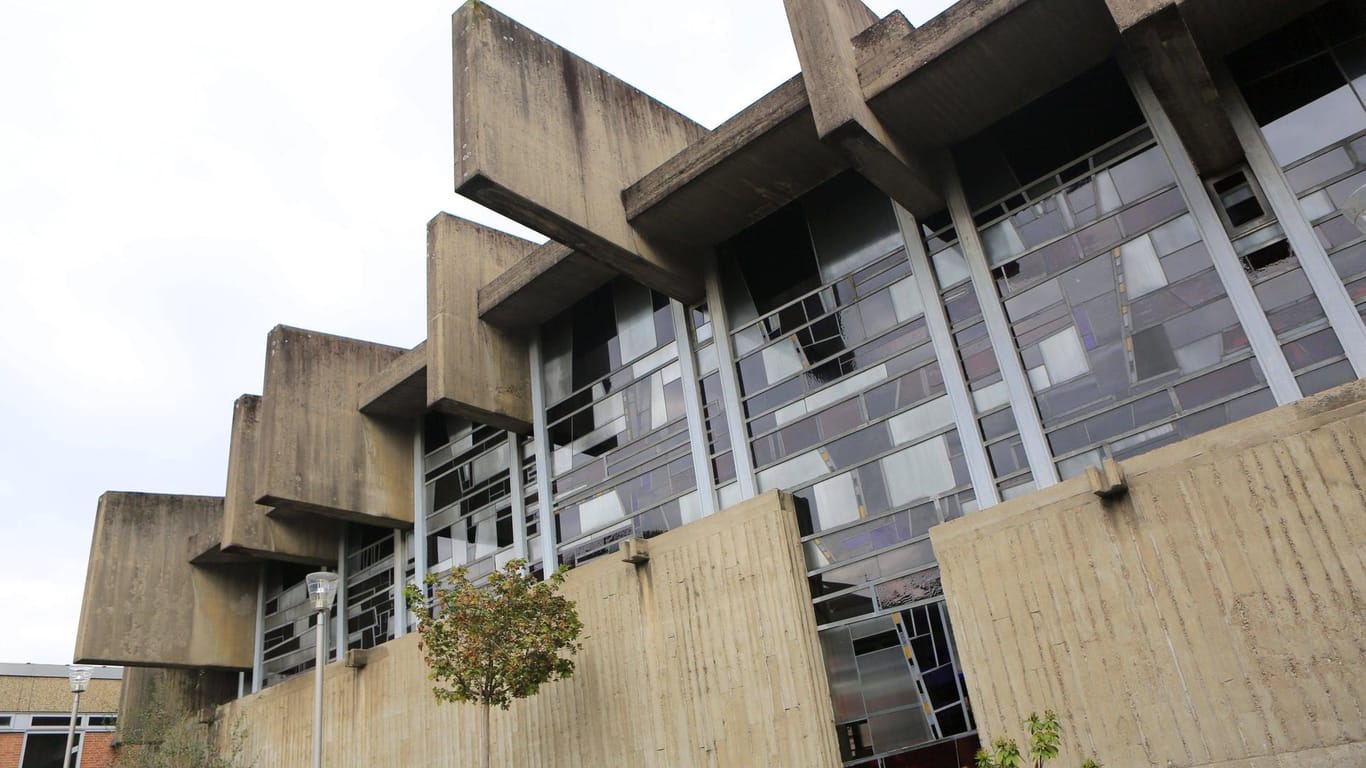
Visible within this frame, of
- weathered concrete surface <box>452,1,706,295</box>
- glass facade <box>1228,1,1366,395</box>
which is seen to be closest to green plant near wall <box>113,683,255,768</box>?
weathered concrete surface <box>452,1,706,295</box>

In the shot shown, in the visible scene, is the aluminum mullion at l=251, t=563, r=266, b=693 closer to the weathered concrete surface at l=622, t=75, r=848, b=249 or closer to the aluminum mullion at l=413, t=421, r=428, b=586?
the aluminum mullion at l=413, t=421, r=428, b=586

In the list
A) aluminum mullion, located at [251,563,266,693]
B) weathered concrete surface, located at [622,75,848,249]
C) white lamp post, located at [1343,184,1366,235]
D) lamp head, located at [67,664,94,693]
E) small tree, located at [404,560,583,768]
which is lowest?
small tree, located at [404,560,583,768]

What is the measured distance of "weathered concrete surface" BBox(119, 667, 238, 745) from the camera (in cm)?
2577

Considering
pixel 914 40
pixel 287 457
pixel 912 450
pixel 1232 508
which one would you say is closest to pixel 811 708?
pixel 912 450

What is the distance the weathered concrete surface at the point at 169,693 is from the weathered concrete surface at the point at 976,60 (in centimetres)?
2186

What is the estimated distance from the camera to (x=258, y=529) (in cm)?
2489

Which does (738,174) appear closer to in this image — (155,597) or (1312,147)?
(1312,147)

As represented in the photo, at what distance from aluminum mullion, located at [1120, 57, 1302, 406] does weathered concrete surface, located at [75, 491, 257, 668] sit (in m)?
24.1

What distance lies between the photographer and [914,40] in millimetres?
14172

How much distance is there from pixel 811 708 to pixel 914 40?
30.2 feet

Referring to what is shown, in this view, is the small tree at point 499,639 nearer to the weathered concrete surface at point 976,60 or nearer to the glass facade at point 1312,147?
the weathered concrete surface at point 976,60

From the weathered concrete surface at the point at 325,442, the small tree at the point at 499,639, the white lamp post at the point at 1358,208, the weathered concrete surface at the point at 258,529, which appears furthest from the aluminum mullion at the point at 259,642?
the white lamp post at the point at 1358,208

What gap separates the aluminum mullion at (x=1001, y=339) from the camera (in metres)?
13.5

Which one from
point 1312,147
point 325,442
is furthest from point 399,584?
point 1312,147
